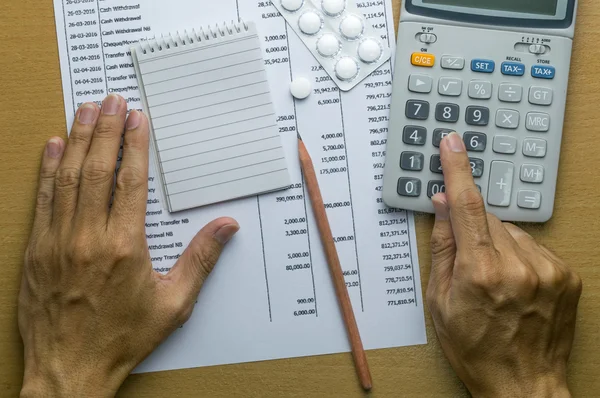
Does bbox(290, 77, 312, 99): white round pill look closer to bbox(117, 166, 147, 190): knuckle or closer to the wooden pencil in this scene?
the wooden pencil

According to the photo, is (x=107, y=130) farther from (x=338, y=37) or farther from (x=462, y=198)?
(x=462, y=198)

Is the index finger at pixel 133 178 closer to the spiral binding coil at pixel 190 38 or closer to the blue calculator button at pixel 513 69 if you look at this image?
the spiral binding coil at pixel 190 38

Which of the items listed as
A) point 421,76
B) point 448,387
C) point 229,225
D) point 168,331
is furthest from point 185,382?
point 421,76

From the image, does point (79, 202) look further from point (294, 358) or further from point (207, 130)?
point (294, 358)

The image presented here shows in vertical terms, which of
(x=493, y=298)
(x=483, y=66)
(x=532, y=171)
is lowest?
(x=493, y=298)

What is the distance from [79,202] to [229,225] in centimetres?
15

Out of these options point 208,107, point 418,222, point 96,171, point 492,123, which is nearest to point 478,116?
point 492,123

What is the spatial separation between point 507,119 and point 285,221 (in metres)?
0.24

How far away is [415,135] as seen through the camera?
2.16ft

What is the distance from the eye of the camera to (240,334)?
685 millimetres

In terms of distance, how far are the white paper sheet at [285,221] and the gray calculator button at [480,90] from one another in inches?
3.4

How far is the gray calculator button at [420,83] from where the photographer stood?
2.15ft

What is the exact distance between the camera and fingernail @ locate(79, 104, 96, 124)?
67 centimetres

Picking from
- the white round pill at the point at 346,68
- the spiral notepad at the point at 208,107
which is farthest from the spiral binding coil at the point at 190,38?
the white round pill at the point at 346,68
